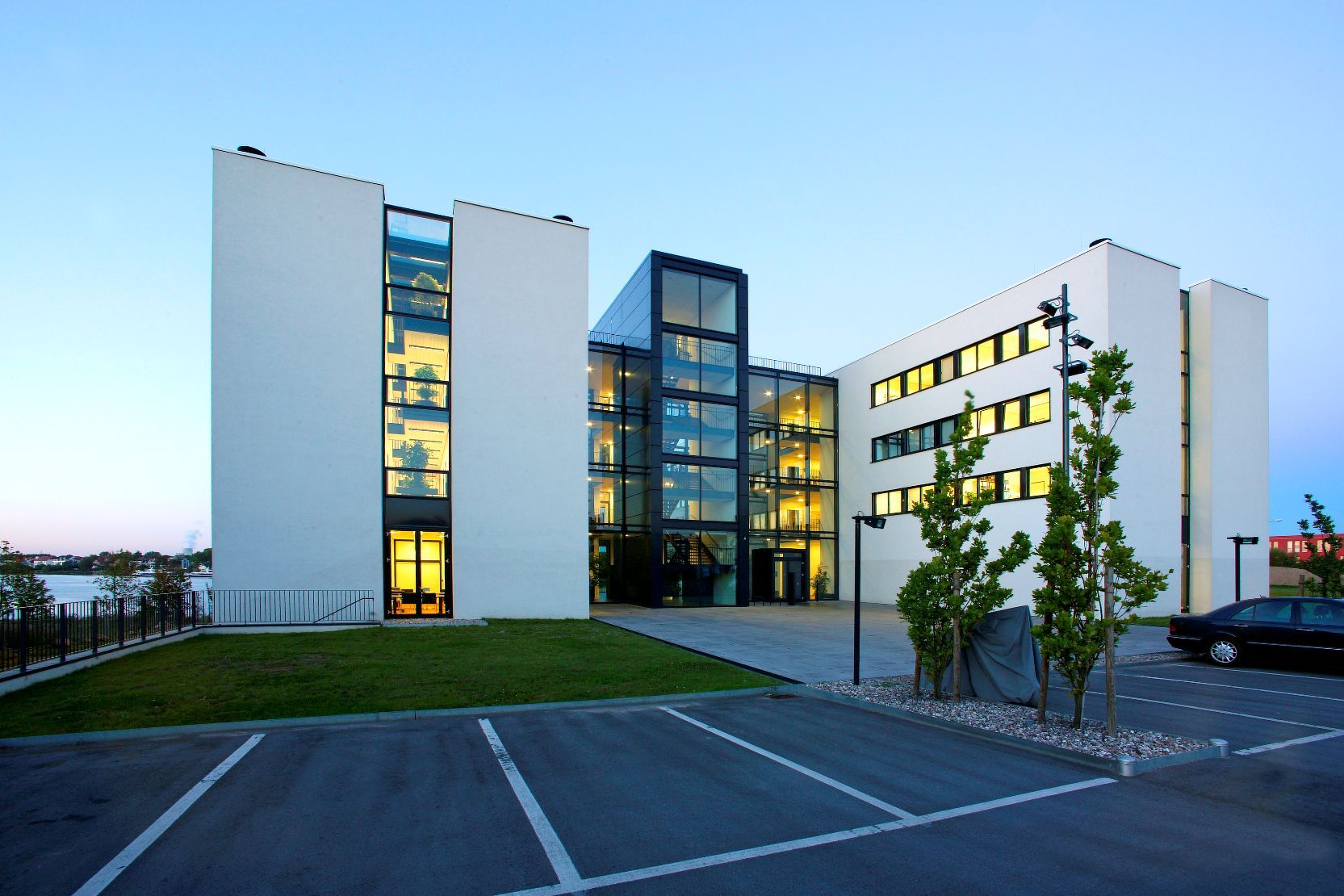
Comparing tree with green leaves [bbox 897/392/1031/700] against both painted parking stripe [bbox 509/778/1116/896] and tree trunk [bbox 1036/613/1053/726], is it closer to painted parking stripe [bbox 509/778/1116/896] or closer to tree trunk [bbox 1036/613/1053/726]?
tree trunk [bbox 1036/613/1053/726]

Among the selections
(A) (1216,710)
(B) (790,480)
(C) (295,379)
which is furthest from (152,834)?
(B) (790,480)

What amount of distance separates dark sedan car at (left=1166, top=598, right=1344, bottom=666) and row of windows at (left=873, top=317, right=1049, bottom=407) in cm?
999

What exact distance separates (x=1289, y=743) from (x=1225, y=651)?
22.4ft

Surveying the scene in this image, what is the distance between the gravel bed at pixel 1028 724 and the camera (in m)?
7.11

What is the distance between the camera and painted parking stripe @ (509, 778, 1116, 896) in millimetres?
4309

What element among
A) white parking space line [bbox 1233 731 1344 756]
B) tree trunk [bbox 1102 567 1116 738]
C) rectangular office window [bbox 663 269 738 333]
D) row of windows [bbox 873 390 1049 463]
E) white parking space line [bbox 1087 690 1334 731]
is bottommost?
white parking space line [bbox 1087 690 1334 731]

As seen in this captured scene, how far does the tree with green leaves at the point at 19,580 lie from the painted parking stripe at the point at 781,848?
71.5ft

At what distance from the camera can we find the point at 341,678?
1103cm

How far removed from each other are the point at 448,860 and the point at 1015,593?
898 inches

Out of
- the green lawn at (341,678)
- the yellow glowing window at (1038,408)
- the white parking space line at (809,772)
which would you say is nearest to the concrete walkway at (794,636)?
the green lawn at (341,678)

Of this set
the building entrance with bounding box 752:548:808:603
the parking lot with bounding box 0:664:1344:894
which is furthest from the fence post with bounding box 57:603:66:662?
the building entrance with bounding box 752:548:808:603

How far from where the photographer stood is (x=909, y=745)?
7.52m

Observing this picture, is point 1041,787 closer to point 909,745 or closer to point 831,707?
point 909,745

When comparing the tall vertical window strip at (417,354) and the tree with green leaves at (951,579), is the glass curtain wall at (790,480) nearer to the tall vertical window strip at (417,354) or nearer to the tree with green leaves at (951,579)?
the tall vertical window strip at (417,354)
